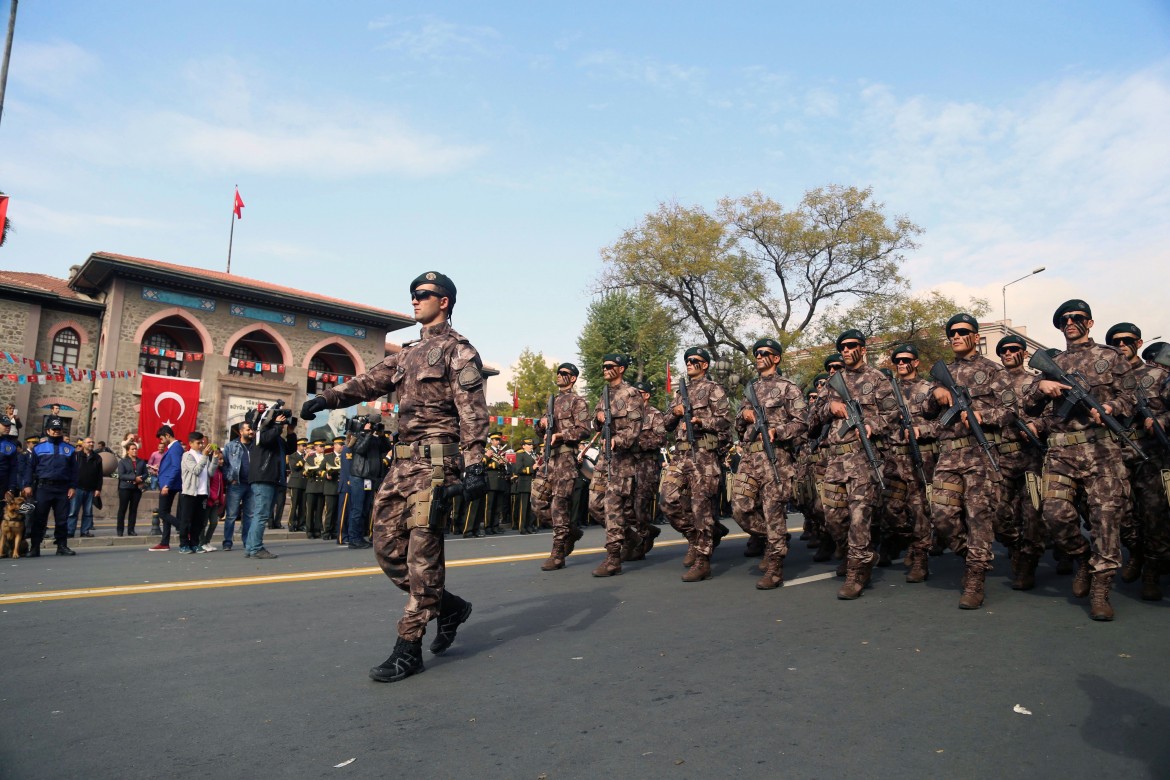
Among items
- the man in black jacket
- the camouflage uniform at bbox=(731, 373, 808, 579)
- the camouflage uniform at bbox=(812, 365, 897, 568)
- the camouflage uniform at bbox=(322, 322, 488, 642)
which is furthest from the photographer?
the camouflage uniform at bbox=(322, 322, 488, 642)

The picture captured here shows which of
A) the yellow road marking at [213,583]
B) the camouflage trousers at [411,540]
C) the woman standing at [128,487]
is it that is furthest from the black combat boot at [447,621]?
the woman standing at [128,487]

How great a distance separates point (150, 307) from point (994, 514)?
33.2 meters

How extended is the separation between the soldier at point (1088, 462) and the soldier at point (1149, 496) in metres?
0.23

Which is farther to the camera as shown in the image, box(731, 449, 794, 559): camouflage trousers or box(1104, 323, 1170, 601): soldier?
box(731, 449, 794, 559): camouflage trousers

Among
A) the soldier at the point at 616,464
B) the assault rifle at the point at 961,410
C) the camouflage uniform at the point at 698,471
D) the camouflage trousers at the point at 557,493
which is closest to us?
the assault rifle at the point at 961,410

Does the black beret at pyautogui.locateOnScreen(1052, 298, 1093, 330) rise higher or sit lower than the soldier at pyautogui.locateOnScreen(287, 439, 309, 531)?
higher

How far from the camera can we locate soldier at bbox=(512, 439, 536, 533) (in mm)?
16766

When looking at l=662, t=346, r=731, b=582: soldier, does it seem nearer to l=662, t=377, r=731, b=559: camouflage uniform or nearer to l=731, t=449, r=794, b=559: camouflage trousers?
l=662, t=377, r=731, b=559: camouflage uniform

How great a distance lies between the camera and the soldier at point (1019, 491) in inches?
278

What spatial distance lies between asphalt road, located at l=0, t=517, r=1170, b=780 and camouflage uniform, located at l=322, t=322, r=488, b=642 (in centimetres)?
53

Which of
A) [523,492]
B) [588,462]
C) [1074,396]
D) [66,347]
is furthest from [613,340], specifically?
[1074,396]

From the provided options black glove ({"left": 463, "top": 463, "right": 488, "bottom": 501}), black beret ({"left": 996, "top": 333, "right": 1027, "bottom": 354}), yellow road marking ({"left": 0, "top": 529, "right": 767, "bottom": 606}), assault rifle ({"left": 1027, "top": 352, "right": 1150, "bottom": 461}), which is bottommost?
yellow road marking ({"left": 0, "top": 529, "right": 767, "bottom": 606})

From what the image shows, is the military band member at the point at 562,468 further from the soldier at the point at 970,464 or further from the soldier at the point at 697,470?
the soldier at the point at 970,464

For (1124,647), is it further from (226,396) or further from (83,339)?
(83,339)
